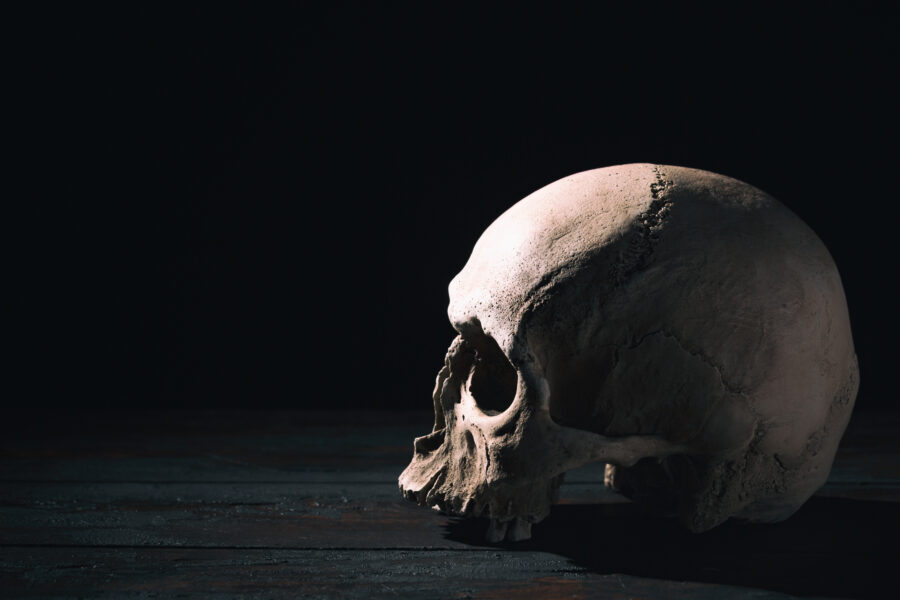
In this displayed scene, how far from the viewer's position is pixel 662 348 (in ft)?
6.98

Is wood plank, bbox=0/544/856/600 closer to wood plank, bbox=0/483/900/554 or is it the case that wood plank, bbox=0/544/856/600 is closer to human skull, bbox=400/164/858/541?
wood plank, bbox=0/483/900/554

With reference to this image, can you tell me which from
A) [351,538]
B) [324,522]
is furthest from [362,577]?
[324,522]

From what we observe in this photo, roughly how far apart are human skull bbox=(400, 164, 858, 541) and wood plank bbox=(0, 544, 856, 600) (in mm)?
216

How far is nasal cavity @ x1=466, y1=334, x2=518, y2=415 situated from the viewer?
2.49 metres

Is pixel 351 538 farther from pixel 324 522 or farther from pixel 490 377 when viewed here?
pixel 490 377

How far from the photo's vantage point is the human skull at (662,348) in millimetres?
2137

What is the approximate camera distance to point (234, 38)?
432cm

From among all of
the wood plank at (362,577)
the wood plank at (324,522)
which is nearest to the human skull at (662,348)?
the wood plank at (324,522)

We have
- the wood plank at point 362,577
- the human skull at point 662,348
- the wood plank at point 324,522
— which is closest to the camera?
the wood plank at point 362,577

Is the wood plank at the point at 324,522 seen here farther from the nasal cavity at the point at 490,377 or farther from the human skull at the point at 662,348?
the nasal cavity at the point at 490,377

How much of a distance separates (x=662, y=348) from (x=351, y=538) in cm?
86

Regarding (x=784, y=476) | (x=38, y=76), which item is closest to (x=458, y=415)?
(x=784, y=476)

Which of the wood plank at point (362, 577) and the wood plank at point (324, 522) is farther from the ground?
the wood plank at point (362, 577)

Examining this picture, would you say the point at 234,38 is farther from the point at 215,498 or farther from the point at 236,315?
the point at 215,498
